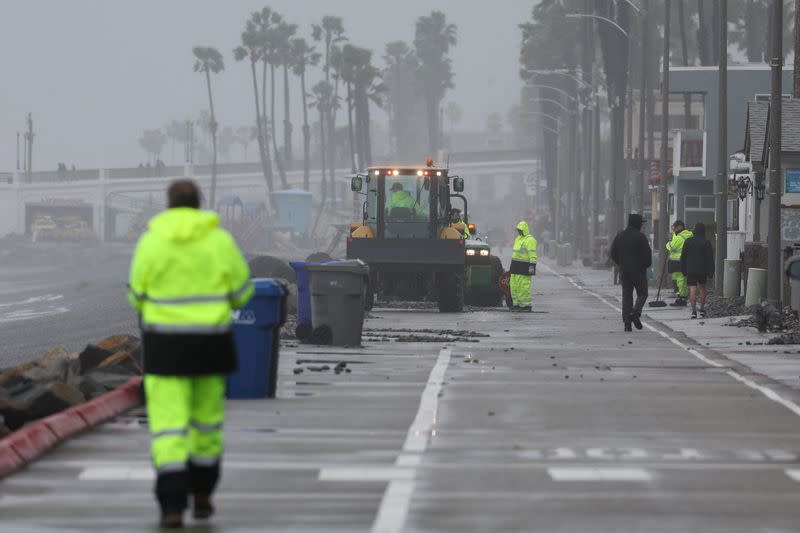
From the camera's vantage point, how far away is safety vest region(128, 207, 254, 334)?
10328 millimetres

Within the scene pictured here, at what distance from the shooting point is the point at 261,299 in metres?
17.1

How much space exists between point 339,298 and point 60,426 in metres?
11.6

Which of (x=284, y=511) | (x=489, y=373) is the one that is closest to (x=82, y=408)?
(x=284, y=511)

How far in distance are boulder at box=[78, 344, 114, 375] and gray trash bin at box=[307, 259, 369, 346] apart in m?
5.18

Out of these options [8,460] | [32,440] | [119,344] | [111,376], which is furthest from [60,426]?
[119,344]

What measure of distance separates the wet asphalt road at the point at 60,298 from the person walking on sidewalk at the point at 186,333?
30.0m

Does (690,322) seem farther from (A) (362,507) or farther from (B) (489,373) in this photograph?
(A) (362,507)

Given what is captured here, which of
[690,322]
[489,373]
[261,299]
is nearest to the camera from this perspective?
[261,299]

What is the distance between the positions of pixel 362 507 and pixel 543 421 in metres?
5.25

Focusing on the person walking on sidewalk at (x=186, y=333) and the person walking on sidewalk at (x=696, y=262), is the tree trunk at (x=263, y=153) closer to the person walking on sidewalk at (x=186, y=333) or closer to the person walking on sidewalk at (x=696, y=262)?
the person walking on sidewalk at (x=696, y=262)

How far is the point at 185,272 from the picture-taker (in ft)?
34.0

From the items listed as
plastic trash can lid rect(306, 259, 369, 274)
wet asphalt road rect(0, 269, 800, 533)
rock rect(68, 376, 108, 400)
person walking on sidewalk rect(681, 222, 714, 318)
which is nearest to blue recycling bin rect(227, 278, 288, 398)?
wet asphalt road rect(0, 269, 800, 533)

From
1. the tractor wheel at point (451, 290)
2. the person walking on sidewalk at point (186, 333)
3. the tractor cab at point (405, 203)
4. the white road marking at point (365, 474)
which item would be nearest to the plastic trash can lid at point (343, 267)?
the white road marking at point (365, 474)

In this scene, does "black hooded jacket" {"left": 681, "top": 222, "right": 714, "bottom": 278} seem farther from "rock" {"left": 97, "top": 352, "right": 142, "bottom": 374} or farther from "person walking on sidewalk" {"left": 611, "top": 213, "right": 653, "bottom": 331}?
"rock" {"left": 97, "top": 352, "right": 142, "bottom": 374}
